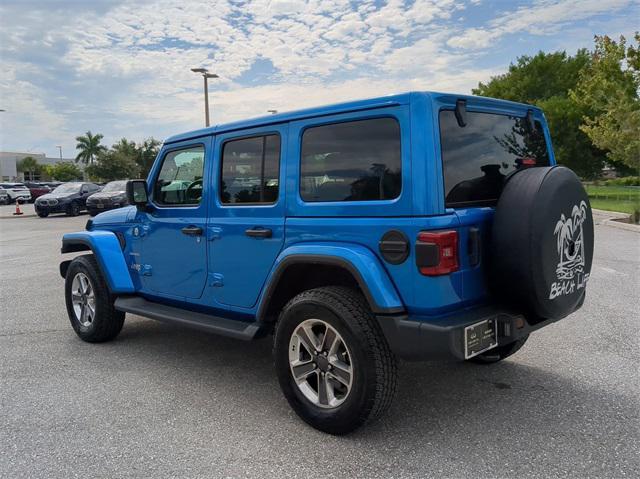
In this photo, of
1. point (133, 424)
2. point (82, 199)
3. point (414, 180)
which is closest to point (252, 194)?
point (414, 180)

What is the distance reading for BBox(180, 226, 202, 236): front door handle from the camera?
4.15 m

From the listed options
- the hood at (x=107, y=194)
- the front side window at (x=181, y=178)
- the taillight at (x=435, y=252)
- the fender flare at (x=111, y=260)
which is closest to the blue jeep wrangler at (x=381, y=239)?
the taillight at (x=435, y=252)

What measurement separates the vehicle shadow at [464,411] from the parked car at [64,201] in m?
21.3

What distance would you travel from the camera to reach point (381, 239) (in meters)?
3.03

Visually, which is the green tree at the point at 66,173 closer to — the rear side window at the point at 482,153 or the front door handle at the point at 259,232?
the front door handle at the point at 259,232

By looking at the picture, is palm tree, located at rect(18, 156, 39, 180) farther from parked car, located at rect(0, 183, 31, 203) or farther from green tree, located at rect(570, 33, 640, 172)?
green tree, located at rect(570, 33, 640, 172)

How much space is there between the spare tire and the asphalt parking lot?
75 centimetres

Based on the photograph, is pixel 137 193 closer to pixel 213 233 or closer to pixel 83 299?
pixel 213 233

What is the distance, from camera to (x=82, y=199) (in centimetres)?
2433

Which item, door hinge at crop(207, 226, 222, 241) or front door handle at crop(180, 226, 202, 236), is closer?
door hinge at crop(207, 226, 222, 241)

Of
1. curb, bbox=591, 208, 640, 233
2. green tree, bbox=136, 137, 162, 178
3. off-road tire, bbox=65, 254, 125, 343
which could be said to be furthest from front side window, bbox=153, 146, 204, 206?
green tree, bbox=136, 137, 162, 178

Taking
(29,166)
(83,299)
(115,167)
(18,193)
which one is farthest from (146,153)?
(83,299)

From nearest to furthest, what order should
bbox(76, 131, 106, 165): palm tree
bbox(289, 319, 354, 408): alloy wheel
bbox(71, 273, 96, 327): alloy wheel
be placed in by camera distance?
1. bbox(289, 319, 354, 408): alloy wheel
2. bbox(71, 273, 96, 327): alloy wheel
3. bbox(76, 131, 106, 165): palm tree

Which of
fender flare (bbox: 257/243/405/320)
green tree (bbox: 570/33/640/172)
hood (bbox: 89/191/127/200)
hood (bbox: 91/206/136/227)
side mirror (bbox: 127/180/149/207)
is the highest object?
green tree (bbox: 570/33/640/172)
